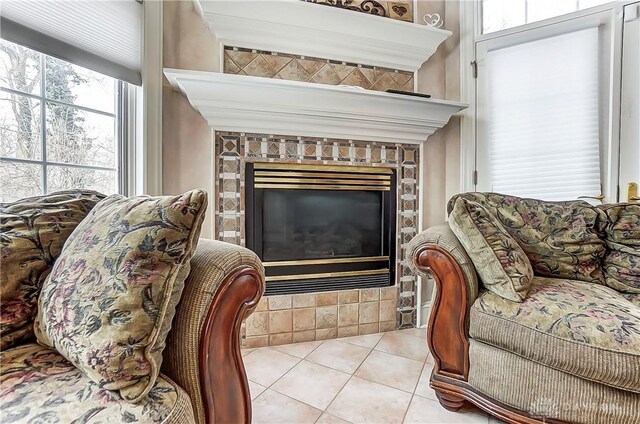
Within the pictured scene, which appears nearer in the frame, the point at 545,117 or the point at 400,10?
the point at 545,117

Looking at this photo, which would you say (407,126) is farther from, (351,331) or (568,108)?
(351,331)

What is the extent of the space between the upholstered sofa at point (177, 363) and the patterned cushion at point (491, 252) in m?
0.87

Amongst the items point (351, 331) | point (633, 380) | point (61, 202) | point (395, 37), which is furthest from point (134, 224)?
point (395, 37)

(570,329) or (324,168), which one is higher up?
(324,168)

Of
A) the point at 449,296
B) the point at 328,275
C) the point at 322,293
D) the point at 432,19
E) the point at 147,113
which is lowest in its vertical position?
the point at 322,293

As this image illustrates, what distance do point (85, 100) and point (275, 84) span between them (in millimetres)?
996

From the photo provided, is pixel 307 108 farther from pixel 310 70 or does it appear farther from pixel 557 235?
pixel 557 235

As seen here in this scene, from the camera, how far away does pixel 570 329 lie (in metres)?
0.95

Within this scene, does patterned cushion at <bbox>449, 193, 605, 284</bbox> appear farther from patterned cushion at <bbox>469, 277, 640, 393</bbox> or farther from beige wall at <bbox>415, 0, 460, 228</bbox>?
beige wall at <bbox>415, 0, 460, 228</bbox>

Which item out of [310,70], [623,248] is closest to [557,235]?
[623,248]

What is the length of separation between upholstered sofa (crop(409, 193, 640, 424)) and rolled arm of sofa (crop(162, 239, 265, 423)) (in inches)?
32.5

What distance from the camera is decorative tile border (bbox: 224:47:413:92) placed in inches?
72.2

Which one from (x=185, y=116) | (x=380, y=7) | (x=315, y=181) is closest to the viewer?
(x=185, y=116)

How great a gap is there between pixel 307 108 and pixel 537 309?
1500 millimetres
